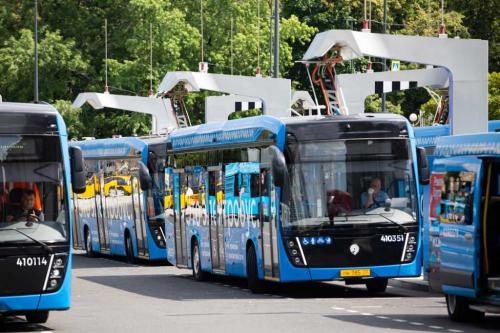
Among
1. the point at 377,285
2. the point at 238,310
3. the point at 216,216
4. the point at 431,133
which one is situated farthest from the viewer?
the point at 431,133

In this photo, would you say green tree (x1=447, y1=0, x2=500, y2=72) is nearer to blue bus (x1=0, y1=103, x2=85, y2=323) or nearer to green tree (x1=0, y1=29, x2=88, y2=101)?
green tree (x1=0, y1=29, x2=88, y2=101)

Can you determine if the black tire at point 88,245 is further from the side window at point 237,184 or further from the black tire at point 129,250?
the side window at point 237,184

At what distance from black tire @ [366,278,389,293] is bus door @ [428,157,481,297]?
5.12m

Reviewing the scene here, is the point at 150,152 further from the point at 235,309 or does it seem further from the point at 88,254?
the point at 235,309

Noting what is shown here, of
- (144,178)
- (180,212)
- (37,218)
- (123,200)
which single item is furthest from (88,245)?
(37,218)

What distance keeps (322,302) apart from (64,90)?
146 feet

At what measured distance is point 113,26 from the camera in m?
68.8

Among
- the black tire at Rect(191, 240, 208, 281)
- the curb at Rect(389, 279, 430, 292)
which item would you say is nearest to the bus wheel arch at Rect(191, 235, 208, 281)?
the black tire at Rect(191, 240, 208, 281)

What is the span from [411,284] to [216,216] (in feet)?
12.4

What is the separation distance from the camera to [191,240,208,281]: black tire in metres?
31.1

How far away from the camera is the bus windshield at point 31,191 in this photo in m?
19.3

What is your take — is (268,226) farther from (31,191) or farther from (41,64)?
(41,64)

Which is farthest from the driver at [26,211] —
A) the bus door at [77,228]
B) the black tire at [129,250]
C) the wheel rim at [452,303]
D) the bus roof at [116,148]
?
the bus door at [77,228]

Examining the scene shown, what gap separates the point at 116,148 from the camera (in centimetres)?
4041
